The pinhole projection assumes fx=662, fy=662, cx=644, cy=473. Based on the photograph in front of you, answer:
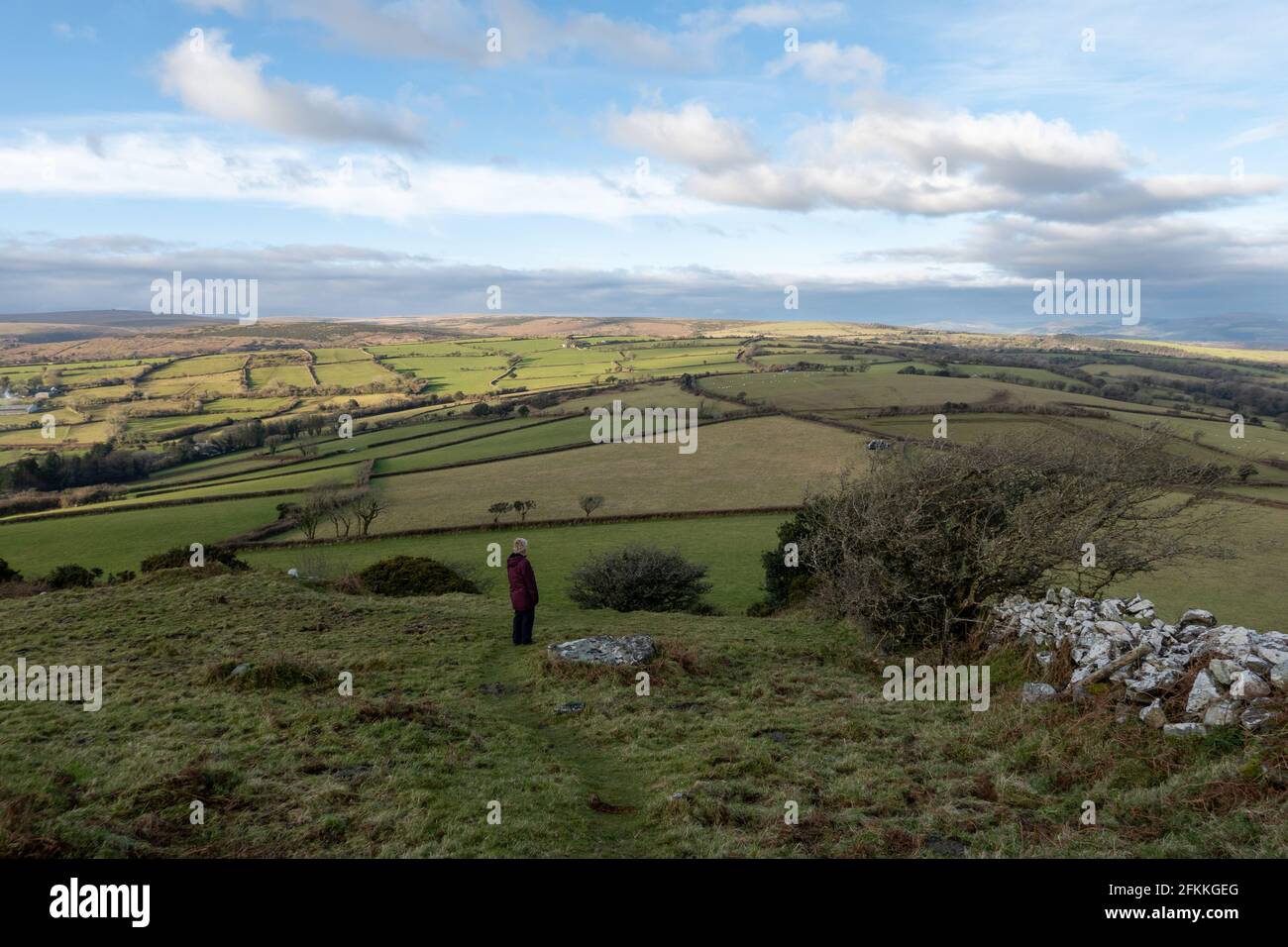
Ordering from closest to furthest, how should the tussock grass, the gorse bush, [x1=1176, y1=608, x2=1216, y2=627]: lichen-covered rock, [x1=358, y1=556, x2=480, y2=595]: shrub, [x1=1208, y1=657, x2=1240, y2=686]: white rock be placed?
the tussock grass → [x1=1208, y1=657, x2=1240, y2=686]: white rock → [x1=1176, y1=608, x2=1216, y2=627]: lichen-covered rock → the gorse bush → [x1=358, y1=556, x2=480, y2=595]: shrub

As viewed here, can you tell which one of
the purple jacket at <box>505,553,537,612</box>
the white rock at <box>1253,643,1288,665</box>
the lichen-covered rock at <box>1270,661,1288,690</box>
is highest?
the white rock at <box>1253,643,1288,665</box>

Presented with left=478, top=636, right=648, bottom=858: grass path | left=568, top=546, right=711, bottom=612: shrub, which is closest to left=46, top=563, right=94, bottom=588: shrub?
left=568, top=546, right=711, bottom=612: shrub

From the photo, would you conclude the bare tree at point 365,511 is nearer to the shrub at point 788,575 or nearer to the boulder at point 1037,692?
the shrub at point 788,575

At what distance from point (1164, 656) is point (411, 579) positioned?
27222 millimetres

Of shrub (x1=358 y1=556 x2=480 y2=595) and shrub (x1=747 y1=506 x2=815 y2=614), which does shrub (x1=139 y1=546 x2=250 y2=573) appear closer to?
shrub (x1=358 y1=556 x2=480 y2=595)

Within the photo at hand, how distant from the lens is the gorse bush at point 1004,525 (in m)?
14.8

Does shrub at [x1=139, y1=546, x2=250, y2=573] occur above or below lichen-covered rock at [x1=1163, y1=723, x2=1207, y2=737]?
below

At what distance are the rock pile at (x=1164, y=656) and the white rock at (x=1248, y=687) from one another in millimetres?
10

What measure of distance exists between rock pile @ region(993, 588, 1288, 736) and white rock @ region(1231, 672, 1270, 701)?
0.01 metres

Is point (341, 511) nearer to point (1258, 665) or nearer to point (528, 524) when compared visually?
point (528, 524)

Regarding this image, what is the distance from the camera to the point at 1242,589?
3231 centimetres

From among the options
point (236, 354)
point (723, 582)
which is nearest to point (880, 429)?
point (723, 582)

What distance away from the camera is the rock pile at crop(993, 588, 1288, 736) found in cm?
885

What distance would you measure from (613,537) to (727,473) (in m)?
19.6
